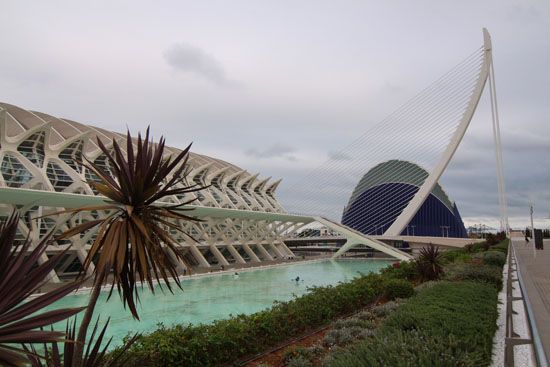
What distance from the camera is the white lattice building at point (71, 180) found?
2819cm

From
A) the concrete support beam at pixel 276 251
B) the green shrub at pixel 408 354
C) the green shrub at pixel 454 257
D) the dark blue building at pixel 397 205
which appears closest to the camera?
the green shrub at pixel 408 354

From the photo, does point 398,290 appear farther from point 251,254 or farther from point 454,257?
point 251,254

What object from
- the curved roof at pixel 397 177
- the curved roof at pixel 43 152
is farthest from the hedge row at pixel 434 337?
the curved roof at pixel 397 177

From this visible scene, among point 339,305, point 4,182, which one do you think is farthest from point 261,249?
point 339,305

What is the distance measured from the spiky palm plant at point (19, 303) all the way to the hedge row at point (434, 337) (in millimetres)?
2729


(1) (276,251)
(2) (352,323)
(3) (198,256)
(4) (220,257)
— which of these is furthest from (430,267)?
(1) (276,251)

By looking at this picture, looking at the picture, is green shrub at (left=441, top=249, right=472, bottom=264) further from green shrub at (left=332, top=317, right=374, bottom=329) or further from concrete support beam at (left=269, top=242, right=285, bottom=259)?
concrete support beam at (left=269, top=242, right=285, bottom=259)

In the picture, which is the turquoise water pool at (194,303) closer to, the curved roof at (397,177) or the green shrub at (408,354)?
the green shrub at (408,354)

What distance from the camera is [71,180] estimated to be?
107 feet

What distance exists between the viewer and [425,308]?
22.1ft

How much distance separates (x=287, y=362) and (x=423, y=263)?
36.9 ft

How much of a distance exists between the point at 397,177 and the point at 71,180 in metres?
55.1

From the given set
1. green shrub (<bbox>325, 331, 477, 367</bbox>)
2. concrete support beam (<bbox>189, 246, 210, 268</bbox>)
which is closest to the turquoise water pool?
green shrub (<bbox>325, 331, 477, 367</bbox>)

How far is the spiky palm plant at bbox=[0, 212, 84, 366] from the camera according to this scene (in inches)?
108
